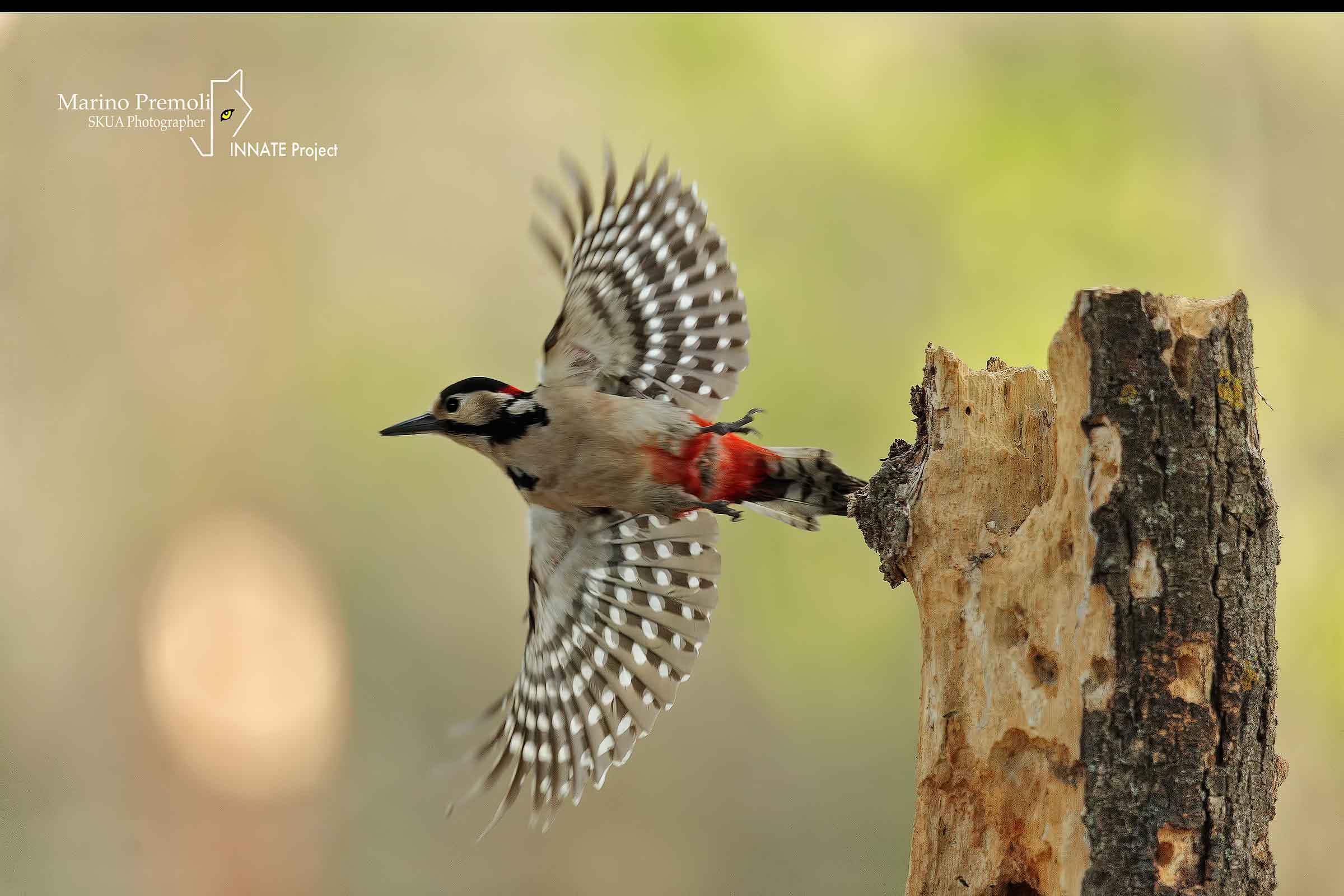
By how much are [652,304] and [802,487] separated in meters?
0.71

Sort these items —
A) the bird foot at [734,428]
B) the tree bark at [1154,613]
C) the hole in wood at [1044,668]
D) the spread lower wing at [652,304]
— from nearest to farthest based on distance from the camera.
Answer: the tree bark at [1154,613], the hole in wood at [1044,668], the bird foot at [734,428], the spread lower wing at [652,304]

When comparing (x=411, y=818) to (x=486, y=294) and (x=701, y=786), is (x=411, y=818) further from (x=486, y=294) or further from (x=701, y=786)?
(x=486, y=294)

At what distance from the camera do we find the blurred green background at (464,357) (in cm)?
630

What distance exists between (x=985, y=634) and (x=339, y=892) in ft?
17.7

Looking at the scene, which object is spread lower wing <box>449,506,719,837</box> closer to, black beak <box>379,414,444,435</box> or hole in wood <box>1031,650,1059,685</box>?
black beak <box>379,414,444,435</box>

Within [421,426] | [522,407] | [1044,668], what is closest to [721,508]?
[522,407]

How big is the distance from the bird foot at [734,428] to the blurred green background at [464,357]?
9.72 ft

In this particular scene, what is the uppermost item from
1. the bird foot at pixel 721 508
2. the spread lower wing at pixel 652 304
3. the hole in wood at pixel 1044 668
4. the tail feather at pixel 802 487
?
the spread lower wing at pixel 652 304

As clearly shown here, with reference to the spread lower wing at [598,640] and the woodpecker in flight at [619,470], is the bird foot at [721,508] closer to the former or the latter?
the woodpecker in flight at [619,470]

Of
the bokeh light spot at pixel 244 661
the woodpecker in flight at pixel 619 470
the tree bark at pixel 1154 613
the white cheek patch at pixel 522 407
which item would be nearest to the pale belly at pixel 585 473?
the woodpecker in flight at pixel 619 470

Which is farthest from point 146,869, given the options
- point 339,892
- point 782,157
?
point 782,157

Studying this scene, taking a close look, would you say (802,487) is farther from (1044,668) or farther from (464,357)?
(464,357)

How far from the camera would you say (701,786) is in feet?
22.4

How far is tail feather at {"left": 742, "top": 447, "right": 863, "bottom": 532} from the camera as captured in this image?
322 cm
